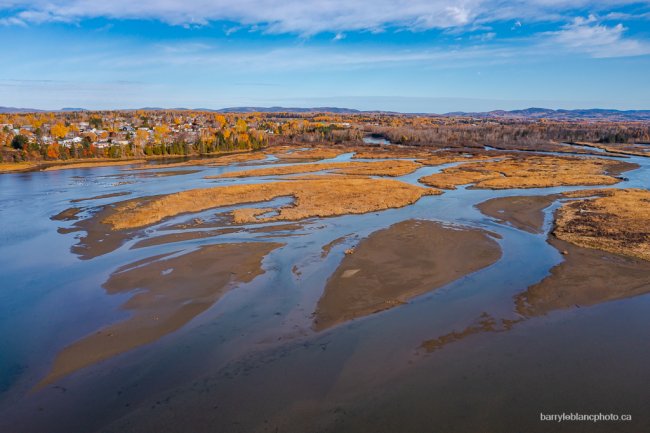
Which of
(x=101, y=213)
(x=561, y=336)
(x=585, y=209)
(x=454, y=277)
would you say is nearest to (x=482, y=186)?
(x=585, y=209)

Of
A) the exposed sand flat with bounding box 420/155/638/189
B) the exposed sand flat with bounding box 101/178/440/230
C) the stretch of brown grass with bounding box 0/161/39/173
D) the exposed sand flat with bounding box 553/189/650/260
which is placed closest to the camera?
the exposed sand flat with bounding box 553/189/650/260

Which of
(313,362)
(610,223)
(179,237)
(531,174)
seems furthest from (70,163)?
(610,223)

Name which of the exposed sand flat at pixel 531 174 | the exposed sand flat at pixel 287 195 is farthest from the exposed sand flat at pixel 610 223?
the exposed sand flat at pixel 287 195

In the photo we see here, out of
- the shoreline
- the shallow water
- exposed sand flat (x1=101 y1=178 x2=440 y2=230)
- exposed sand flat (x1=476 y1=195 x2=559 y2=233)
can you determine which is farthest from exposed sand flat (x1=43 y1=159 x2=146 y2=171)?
exposed sand flat (x1=476 y1=195 x2=559 y2=233)

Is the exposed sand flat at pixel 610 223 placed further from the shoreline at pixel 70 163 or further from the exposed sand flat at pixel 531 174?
the shoreline at pixel 70 163

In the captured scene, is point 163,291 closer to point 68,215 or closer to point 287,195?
point 68,215

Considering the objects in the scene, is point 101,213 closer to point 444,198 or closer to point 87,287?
point 87,287

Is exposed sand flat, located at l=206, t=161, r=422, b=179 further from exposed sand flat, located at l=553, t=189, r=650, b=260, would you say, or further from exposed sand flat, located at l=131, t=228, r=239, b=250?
exposed sand flat, located at l=131, t=228, r=239, b=250

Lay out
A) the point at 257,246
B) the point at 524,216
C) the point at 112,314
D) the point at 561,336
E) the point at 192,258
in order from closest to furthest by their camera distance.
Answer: the point at 561,336
the point at 112,314
the point at 192,258
the point at 257,246
the point at 524,216
